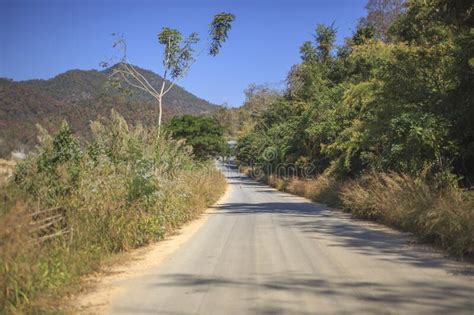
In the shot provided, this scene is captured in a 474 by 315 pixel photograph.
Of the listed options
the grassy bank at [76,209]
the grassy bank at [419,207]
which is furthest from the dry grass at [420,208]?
the grassy bank at [76,209]

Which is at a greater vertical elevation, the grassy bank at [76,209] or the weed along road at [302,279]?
the grassy bank at [76,209]

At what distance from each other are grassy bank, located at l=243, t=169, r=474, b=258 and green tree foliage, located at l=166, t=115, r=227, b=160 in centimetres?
2760

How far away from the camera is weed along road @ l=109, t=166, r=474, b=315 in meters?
6.68

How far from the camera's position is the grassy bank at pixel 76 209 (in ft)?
22.1

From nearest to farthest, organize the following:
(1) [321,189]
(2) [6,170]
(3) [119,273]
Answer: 1. (3) [119,273]
2. (2) [6,170]
3. (1) [321,189]

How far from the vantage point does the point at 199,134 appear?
5244 centimetres

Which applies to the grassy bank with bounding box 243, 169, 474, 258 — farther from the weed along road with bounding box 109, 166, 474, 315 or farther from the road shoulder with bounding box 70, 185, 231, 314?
the road shoulder with bounding box 70, 185, 231, 314

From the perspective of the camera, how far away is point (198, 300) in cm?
707

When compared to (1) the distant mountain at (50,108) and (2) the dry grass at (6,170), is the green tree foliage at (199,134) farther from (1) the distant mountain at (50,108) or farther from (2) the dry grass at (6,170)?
(2) the dry grass at (6,170)

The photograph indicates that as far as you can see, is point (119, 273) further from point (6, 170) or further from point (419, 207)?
point (419, 207)

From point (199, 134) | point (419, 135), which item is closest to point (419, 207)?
point (419, 135)

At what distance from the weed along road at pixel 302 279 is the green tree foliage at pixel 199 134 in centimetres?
3806

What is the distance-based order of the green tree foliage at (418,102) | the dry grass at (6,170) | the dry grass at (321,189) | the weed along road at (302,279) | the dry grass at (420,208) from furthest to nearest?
1. the dry grass at (321,189)
2. the green tree foliage at (418,102)
3. the dry grass at (420,208)
4. the dry grass at (6,170)
5. the weed along road at (302,279)

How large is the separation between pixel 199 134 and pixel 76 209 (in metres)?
41.7
